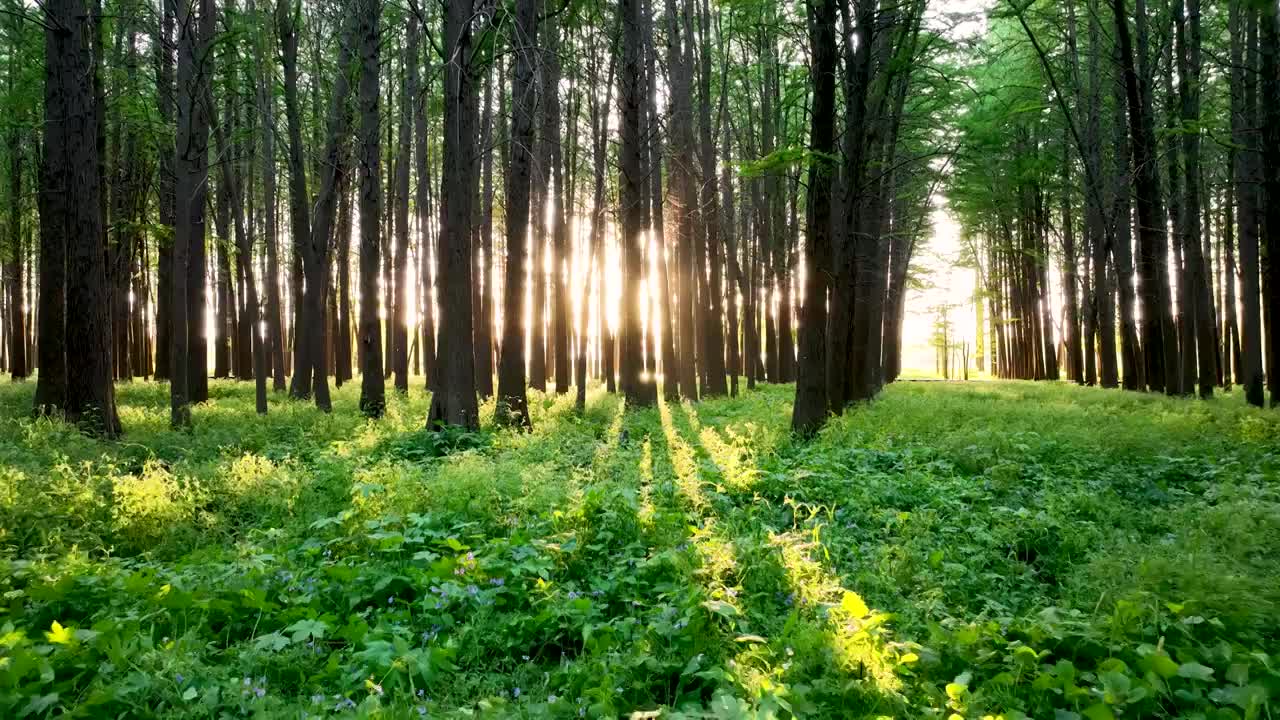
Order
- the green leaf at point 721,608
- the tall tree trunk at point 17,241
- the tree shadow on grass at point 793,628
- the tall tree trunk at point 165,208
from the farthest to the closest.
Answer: the tall tree trunk at point 17,241 → the tall tree trunk at point 165,208 → the green leaf at point 721,608 → the tree shadow on grass at point 793,628

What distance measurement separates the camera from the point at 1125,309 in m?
20.6

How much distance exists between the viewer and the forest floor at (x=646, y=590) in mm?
3186

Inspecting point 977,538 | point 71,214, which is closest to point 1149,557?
point 977,538

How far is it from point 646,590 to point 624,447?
19.5 ft

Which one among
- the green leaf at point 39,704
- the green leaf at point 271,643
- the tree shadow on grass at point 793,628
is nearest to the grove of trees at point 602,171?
the tree shadow on grass at point 793,628

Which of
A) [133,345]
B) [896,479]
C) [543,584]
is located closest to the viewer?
[543,584]

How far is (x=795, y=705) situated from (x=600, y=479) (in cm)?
474

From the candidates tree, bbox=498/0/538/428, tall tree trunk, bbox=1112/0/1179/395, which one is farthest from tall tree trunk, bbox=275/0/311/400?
tall tree trunk, bbox=1112/0/1179/395

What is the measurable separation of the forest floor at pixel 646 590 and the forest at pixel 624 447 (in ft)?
0.10

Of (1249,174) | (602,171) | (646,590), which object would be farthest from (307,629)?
(1249,174)

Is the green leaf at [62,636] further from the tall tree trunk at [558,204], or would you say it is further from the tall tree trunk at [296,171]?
the tall tree trunk at [296,171]

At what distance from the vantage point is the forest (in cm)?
346

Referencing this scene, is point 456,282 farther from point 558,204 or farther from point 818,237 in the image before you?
point 558,204

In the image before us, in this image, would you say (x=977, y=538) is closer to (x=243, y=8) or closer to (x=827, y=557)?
(x=827, y=557)
